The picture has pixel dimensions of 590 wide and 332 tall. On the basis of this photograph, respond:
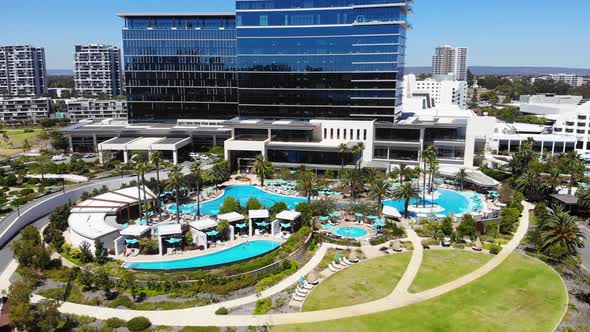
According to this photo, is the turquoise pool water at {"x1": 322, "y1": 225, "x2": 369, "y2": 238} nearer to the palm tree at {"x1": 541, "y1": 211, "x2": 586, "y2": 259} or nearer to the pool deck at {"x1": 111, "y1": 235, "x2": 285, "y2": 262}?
the pool deck at {"x1": 111, "y1": 235, "x2": 285, "y2": 262}

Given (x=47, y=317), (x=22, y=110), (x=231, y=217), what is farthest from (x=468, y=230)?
(x=22, y=110)

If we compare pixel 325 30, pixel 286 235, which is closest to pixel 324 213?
pixel 286 235

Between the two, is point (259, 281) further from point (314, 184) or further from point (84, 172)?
point (84, 172)

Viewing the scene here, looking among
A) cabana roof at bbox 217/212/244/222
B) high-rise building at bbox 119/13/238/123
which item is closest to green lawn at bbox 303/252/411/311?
cabana roof at bbox 217/212/244/222

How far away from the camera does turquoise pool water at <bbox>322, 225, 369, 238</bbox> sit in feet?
186

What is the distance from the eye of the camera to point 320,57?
94500 mm

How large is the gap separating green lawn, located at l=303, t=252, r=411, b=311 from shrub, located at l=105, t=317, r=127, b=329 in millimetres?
14525

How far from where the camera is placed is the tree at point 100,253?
151 feet

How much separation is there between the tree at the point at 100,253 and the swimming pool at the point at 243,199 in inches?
765

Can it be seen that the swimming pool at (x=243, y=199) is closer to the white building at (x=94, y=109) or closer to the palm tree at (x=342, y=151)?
the palm tree at (x=342, y=151)

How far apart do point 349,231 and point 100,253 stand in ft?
97.3

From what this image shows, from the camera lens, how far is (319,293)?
132 feet

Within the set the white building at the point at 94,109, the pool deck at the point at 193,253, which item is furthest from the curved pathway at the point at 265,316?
the white building at the point at 94,109

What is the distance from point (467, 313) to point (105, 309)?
30059mm
